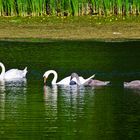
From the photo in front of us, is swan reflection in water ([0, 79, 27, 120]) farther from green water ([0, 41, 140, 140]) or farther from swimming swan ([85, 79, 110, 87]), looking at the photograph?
swimming swan ([85, 79, 110, 87])

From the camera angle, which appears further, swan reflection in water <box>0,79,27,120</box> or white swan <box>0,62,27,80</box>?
white swan <box>0,62,27,80</box>

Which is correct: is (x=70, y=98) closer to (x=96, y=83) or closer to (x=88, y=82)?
(x=96, y=83)

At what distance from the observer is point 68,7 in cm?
5025

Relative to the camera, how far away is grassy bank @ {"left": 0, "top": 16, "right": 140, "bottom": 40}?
45.3 metres

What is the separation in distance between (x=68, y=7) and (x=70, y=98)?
24603mm

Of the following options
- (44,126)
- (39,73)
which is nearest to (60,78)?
(39,73)

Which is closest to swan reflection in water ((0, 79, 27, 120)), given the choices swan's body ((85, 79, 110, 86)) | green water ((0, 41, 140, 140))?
green water ((0, 41, 140, 140))

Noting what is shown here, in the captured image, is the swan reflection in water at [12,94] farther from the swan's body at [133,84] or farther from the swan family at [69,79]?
the swan's body at [133,84]

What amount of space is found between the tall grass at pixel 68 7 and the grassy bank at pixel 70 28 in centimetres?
56

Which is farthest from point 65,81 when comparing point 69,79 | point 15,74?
point 15,74

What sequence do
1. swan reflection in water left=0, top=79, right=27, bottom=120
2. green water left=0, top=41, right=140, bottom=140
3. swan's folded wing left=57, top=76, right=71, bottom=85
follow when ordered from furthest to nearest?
swan's folded wing left=57, top=76, right=71, bottom=85 → swan reflection in water left=0, top=79, right=27, bottom=120 → green water left=0, top=41, right=140, bottom=140

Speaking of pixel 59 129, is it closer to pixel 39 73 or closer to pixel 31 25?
pixel 39 73

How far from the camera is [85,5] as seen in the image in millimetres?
50719

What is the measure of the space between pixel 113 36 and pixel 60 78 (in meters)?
14.5
